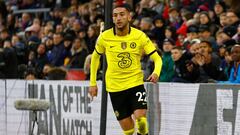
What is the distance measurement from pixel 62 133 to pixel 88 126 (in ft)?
2.79

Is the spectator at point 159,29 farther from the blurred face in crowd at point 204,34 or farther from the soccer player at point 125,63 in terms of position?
the soccer player at point 125,63

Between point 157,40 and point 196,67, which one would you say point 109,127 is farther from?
point 157,40

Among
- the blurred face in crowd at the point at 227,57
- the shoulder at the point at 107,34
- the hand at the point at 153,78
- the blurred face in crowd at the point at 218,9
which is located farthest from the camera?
the blurred face in crowd at the point at 218,9

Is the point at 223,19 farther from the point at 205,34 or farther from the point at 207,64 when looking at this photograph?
the point at 207,64

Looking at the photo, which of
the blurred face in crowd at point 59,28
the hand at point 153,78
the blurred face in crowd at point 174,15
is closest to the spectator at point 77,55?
the blurred face in crowd at point 174,15

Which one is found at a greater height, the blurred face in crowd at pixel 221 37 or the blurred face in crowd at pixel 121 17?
the blurred face in crowd at pixel 121 17

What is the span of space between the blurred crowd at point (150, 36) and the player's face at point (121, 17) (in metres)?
2.18

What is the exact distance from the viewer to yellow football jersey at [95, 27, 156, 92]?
42.9 feet

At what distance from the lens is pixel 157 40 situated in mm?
18891

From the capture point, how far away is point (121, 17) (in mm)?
12945

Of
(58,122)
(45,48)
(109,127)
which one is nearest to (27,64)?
(45,48)

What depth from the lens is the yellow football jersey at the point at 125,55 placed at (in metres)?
13.1

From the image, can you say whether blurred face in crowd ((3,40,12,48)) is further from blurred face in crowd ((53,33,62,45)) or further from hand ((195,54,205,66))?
hand ((195,54,205,66))

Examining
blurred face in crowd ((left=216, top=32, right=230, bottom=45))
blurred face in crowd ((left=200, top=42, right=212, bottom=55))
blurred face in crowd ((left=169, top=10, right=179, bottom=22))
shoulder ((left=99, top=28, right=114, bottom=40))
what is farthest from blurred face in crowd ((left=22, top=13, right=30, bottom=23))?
shoulder ((left=99, top=28, right=114, bottom=40))
